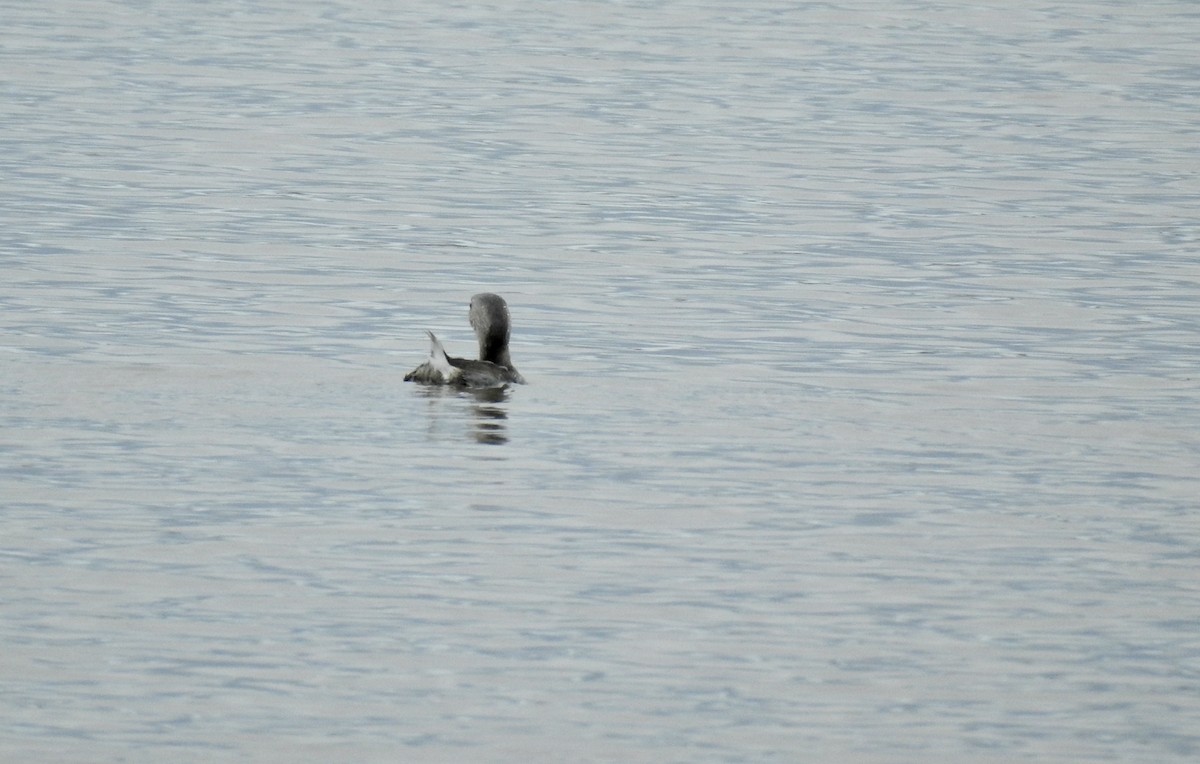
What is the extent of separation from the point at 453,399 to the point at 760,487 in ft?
8.74

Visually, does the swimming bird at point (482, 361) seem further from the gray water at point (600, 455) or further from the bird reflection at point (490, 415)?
the gray water at point (600, 455)

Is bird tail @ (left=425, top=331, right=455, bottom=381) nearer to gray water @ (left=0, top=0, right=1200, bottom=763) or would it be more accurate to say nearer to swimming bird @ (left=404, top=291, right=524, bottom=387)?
swimming bird @ (left=404, top=291, right=524, bottom=387)

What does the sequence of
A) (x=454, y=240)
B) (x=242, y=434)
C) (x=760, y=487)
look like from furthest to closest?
1. (x=454, y=240)
2. (x=242, y=434)
3. (x=760, y=487)

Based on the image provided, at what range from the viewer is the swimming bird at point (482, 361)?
14992 millimetres

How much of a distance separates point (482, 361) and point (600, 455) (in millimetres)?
2229

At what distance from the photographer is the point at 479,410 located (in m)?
14.6

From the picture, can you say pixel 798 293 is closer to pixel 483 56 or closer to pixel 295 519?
pixel 295 519

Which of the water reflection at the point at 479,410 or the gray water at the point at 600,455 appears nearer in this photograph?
the gray water at the point at 600,455

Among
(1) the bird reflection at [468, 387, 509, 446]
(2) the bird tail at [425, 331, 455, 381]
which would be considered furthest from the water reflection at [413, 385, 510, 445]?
(2) the bird tail at [425, 331, 455, 381]

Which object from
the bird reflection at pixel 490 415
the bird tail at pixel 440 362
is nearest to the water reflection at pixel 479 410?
the bird reflection at pixel 490 415

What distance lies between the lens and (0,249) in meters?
20.9

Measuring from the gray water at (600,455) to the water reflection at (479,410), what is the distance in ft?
0.13

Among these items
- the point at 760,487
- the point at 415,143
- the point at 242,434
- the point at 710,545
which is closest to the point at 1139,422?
the point at 760,487

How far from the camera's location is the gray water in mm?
9461
